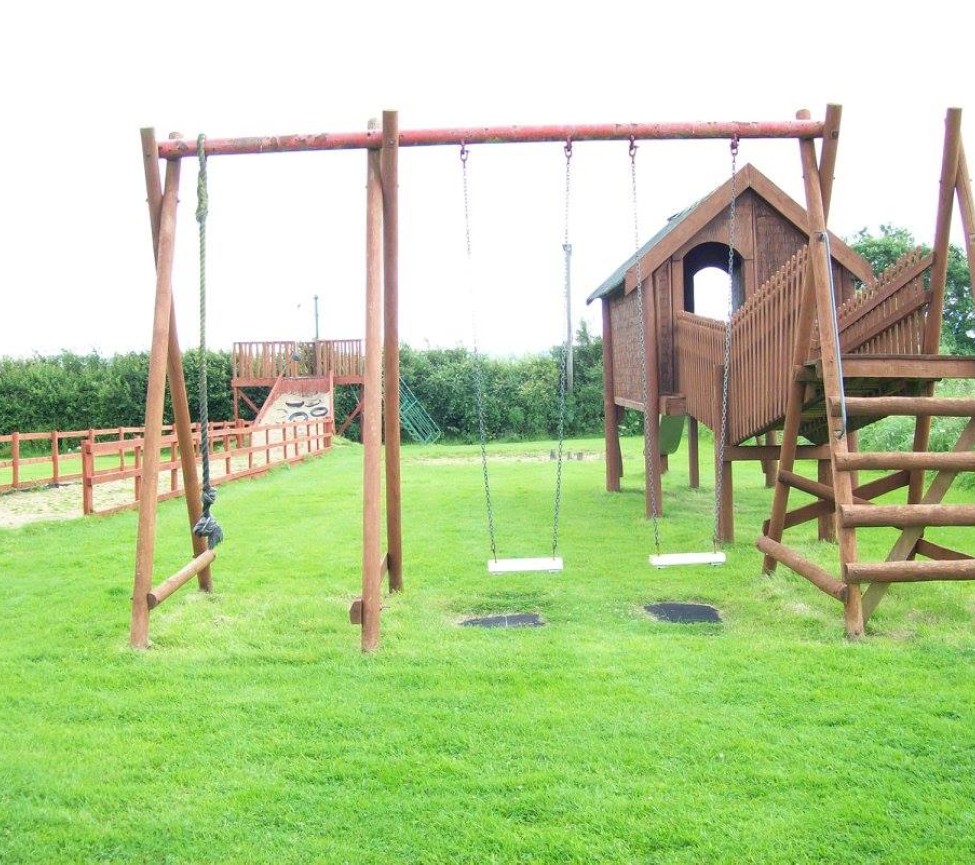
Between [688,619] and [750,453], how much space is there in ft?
12.5

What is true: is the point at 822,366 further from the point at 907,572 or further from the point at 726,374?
the point at 907,572

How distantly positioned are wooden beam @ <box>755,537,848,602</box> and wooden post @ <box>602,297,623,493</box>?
7.36m

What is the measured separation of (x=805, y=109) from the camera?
649cm

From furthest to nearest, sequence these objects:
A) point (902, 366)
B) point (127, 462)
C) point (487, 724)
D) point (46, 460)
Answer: point (127, 462) → point (46, 460) → point (902, 366) → point (487, 724)

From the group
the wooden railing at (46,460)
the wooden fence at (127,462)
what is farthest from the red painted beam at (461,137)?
the wooden railing at (46,460)

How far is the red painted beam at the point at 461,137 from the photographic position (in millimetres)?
6109

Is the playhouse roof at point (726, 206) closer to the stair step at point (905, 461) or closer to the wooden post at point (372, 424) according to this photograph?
the stair step at point (905, 461)

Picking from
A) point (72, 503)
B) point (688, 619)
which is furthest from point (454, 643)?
point (72, 503)

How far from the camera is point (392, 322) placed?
6559mm

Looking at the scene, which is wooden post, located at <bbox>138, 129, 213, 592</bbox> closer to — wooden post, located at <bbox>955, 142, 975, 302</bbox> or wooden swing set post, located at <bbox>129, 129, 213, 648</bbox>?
wooden swing set post, located at <bbox>129, 129, 213, 648</bbox>

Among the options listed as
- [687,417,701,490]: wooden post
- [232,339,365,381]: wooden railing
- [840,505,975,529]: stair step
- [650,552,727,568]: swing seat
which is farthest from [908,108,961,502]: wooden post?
[232,339,365,381]: wooden railing

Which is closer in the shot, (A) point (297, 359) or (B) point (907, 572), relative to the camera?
(B) point (907, 572)

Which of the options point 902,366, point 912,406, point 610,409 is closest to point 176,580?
point 912,406

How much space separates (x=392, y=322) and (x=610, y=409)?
27.6 ft
